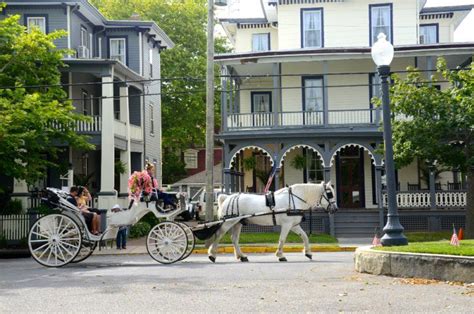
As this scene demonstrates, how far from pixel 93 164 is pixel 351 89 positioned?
14351 mm

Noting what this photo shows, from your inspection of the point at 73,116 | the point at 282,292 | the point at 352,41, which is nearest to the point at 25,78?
the point at 73,116

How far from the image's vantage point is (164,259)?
18422 millimetres

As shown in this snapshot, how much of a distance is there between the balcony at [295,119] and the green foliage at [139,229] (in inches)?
226

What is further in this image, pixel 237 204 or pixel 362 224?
pixel 362 224

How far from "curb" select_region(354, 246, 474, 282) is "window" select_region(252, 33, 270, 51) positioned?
90.4ft

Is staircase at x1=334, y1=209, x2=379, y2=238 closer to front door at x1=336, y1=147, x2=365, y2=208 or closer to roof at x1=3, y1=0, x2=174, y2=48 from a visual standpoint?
front door at x1=336, y1=147, x2=365, y2=208

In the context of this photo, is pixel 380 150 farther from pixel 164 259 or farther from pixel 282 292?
pixel 282 292

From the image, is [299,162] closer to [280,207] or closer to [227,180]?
[227,180]

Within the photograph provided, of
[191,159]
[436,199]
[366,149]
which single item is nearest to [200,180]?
[191,159]

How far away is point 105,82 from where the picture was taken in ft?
101

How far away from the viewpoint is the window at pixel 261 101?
3731cm

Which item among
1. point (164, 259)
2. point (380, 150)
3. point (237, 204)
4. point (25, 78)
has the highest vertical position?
point (25, 78)

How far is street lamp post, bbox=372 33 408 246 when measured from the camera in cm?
1522

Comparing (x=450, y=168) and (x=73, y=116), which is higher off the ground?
(x=73, y=116)
